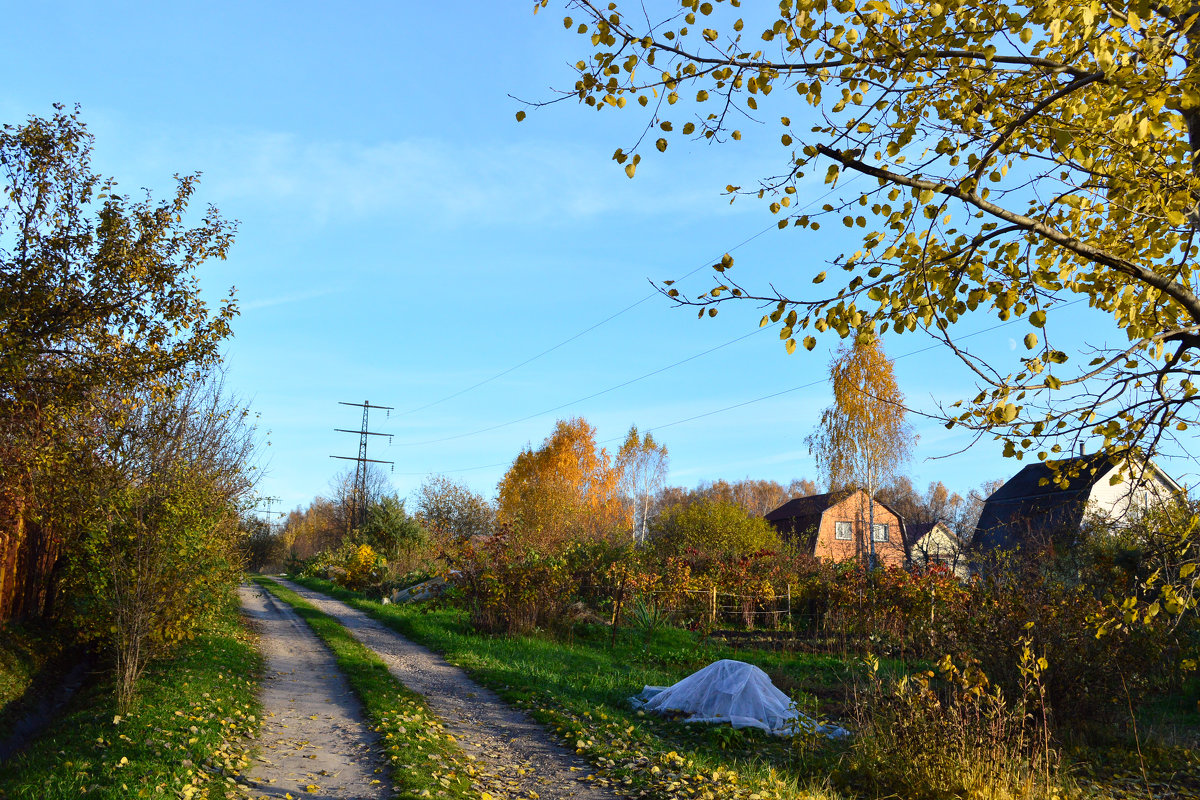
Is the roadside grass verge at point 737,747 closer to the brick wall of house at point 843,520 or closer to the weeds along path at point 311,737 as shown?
the weeds along path at point 311,737

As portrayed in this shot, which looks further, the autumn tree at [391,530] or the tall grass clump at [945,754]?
the autumn tree at [391,530]

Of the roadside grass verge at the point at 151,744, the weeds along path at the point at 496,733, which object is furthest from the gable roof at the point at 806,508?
the roadside grass verge at the point at 151,744

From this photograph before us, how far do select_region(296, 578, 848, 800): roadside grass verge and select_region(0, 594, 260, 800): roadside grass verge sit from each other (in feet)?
9.77

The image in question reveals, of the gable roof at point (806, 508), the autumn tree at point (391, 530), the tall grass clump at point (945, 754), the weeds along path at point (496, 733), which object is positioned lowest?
the weeds along path at point (496, 733)

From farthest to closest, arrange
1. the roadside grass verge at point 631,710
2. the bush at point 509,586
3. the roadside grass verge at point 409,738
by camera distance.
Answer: the bush at point 509,586, the roadside grass verge at point 631,710, the roadside grass verge at point 409,738

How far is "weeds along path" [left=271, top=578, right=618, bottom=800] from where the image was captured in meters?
5.95

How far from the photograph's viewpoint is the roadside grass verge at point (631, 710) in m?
6.05

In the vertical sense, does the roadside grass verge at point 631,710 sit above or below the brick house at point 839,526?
below

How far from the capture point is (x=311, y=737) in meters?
7.07

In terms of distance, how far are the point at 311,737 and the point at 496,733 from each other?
5.77 feet

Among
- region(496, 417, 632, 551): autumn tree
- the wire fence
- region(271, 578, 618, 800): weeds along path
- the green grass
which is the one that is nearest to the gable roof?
region(496, 417, 632, 551): autumn tree

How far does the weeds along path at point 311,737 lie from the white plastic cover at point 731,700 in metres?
3.48

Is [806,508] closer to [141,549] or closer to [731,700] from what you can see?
[731,700]

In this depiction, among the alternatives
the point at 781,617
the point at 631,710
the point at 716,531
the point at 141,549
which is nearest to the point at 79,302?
the point at 141,549
